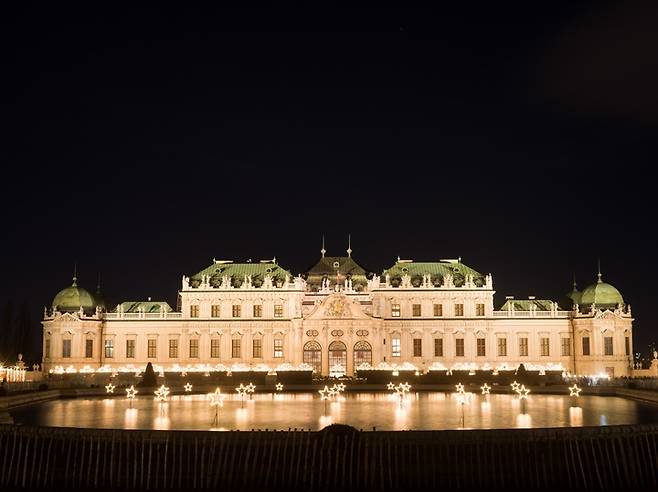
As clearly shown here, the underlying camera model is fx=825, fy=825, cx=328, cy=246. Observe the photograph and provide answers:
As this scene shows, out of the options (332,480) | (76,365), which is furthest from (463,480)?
(76,365)

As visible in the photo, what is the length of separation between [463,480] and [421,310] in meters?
64.0

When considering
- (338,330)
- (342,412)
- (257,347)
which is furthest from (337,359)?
(342,412)

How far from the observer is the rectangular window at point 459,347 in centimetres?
9162

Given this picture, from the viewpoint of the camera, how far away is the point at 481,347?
91.9m

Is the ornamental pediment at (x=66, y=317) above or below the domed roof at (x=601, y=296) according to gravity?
below

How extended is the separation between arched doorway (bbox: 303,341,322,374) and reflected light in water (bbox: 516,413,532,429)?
49.5m

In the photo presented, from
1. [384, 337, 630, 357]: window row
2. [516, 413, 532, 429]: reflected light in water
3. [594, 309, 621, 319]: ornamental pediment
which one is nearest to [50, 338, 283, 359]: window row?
[384, 337, 630, 357]: window row

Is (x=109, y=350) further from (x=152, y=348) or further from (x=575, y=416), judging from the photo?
(x=575, y=416)

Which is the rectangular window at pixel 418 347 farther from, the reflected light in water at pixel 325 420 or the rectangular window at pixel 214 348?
the reflected light in water at pixel 325 420

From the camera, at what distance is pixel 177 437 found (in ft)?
97.4

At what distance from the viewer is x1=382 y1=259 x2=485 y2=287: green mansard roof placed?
93000mm

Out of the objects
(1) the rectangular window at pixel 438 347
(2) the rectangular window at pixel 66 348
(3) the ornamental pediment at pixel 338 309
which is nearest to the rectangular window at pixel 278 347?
(3) the ornamental pediment at pixel 338 309

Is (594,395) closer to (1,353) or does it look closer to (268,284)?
(268,284)

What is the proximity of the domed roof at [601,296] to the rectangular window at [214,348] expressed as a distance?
4125 centimetres
